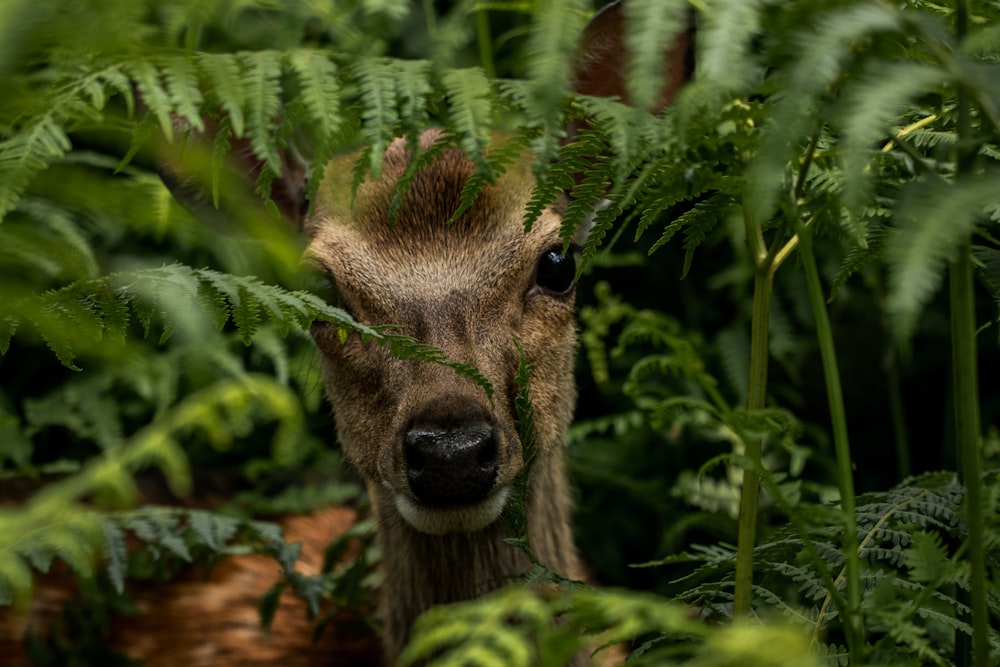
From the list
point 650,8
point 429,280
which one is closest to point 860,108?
point 650,8

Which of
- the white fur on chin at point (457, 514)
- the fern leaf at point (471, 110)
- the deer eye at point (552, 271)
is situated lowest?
the white fur on chin at point (457, 514)

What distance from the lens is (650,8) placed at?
1.65 m

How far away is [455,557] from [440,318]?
937mm

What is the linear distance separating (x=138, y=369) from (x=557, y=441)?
5.99ft

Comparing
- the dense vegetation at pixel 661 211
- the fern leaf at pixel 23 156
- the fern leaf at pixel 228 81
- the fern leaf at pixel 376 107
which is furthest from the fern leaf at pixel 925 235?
the fern leaf at pixel 23 156

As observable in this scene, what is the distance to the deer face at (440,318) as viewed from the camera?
2926 mm

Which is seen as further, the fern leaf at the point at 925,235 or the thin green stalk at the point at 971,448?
the thin green stalk at the point at 971,448

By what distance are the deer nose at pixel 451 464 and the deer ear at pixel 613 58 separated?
1078 millimetres

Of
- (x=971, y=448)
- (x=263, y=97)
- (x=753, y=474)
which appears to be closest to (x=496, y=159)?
(x=263, y=97)

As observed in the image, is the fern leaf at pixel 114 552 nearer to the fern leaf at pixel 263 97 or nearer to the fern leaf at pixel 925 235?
the fern leaf at pixel 263 97

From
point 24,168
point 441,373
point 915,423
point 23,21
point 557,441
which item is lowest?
point 915,423

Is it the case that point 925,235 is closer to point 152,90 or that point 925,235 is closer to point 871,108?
point 871,108

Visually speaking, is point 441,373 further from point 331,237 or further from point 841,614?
point 841,614

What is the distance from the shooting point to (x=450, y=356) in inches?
116
